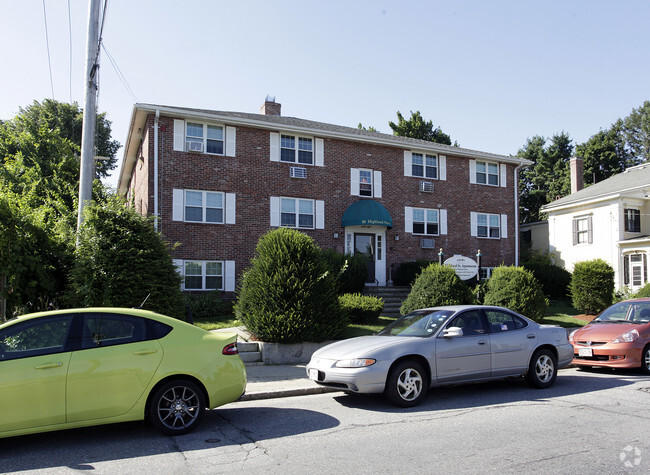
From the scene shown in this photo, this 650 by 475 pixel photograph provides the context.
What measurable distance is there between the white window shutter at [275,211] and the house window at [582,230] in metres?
17.6

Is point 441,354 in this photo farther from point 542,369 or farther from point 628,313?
point 628,313

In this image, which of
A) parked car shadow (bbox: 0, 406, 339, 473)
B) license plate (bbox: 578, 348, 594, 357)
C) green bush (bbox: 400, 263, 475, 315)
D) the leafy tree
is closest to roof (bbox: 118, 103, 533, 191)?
the leafy tree

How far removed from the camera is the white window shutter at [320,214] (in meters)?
20.4

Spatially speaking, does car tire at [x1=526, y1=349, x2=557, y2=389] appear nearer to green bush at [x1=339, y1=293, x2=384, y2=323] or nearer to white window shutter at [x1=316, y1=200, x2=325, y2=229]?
green bush at [x1=339, y1=293, x2=384, y2=323]

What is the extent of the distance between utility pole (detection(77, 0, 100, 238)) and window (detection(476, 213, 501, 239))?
17708 mm

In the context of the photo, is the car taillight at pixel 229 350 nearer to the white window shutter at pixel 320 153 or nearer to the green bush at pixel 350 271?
the green bush at pixel 350 271

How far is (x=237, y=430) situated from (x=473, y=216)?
19.7 metres

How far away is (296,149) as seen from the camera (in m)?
20.3

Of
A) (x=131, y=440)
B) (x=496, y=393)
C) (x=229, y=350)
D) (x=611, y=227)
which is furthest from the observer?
(x=611, y=227)

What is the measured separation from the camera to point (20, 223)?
387 inches

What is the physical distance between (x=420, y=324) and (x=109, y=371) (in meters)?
Answer: 4.72

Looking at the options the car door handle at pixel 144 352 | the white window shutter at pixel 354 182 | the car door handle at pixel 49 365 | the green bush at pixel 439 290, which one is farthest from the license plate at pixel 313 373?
the white window shutter at pixel 354 182

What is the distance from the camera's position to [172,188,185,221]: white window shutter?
1791 centimetres

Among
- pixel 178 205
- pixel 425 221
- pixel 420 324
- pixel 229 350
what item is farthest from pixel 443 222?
pixel 229 350
